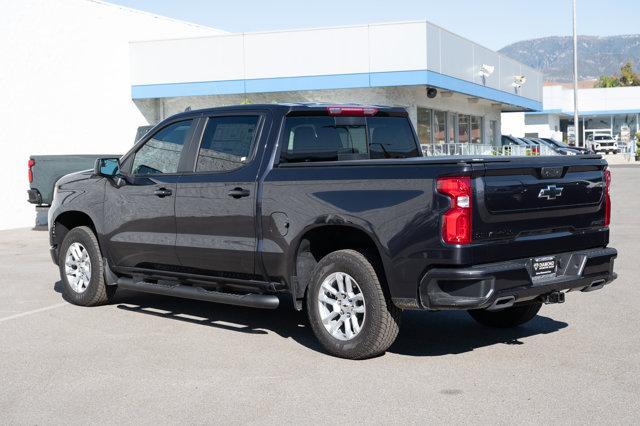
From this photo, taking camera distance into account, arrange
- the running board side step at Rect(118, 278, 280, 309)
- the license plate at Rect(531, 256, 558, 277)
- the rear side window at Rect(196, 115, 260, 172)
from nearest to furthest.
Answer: the license plate at Rect(531, 256, 558, 277)
the running board side step at Rect(118, 278, 280, 309)
the rear side window at Rect(196, 115, 260, 172)

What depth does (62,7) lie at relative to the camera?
22.9 meters

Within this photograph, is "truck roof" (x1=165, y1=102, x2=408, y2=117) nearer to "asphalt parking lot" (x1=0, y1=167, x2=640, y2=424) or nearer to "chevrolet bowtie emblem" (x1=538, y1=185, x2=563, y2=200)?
"asphalt parking lot" (x1=0, y1=167, x2=640, y2=424)

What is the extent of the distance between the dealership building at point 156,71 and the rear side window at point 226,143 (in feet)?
46.4

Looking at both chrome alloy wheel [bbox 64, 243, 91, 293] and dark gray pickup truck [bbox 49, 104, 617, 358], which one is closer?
dark gray pickup truck [bbox 49, 104, 617, 358]

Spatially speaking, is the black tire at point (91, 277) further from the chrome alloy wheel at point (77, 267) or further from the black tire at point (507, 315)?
the black tire at point (507, 315)

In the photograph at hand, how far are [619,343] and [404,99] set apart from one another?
828 inches

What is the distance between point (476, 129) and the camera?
3844 cm

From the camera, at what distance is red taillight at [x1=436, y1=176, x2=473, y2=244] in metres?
6.30

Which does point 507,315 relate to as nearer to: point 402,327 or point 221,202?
point 402,327

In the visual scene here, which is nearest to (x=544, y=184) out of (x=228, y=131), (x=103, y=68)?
(x=228, y=131)

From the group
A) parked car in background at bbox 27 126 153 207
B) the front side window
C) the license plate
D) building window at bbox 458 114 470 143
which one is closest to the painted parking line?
the front side window

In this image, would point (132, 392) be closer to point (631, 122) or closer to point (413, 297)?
point (413, 297)

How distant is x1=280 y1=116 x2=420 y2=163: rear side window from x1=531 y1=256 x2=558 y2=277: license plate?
206cm

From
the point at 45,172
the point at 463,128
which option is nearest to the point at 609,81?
the point at 463,128
